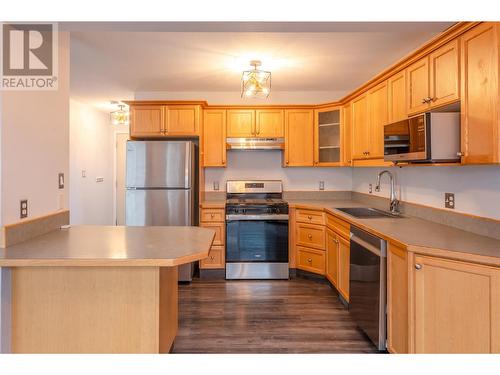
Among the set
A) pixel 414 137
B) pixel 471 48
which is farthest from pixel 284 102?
pixel 471 48

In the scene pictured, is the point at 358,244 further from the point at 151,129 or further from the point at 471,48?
the point at 151,129

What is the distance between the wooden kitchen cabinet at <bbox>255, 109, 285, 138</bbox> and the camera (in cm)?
419

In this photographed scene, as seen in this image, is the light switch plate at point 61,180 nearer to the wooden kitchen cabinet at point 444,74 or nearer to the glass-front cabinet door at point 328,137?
the wooden kitchen cabinet at point 444,74

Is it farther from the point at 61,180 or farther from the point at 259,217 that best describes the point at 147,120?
the point at 61,180

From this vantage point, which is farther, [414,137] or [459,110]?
[414,137]

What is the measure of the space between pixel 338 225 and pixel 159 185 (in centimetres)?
201

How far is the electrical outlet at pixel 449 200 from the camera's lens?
7.95ft

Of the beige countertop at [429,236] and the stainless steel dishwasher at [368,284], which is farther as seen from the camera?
the stainless steel dishwasher at [368,284]

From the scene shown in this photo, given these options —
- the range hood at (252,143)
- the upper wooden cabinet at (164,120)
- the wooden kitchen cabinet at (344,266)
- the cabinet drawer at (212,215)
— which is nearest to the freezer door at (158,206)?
the cabinet drawer at (212,215)

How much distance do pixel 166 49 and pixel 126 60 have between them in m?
0.56

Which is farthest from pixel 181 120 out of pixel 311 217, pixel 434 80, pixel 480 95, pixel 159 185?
pixel 480 95

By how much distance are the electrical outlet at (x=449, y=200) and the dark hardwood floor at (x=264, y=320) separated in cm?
119

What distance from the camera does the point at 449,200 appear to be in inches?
96.7
